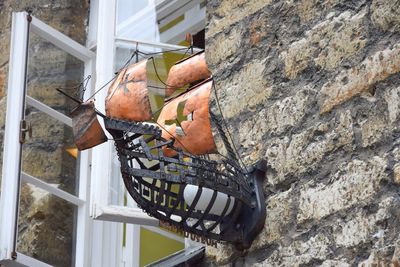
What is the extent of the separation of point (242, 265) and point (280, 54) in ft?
2.74

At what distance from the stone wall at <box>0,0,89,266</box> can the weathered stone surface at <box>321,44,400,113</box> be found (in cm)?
201

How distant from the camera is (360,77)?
4.92 metres

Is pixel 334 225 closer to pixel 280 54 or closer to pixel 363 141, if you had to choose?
pixel 363 141

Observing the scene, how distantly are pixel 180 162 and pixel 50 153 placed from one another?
80.3 inches

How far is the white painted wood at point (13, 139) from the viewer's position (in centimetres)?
620

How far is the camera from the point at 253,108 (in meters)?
5.41

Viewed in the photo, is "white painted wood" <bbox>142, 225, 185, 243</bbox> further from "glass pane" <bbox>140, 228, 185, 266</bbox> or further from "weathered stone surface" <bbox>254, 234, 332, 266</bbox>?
"weathered stone surface" <bbox>254, 234, 332, 266</bbox>

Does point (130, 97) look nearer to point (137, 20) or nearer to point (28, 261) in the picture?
point (137, 20)

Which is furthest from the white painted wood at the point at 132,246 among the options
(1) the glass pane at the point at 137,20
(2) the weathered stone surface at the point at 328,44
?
(2) the weathered stone surface at the point at 328,44

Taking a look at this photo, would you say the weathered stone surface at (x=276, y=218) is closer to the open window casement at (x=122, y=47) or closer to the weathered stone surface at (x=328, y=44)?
the weathered stone surface at (x=328, y=44)

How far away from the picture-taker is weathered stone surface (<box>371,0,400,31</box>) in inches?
190

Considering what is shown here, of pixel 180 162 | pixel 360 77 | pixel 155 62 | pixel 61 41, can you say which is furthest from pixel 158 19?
pixel 360 77

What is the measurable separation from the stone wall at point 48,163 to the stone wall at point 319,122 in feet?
4.49

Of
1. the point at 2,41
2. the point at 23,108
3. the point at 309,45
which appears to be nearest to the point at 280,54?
the point at 309,45
